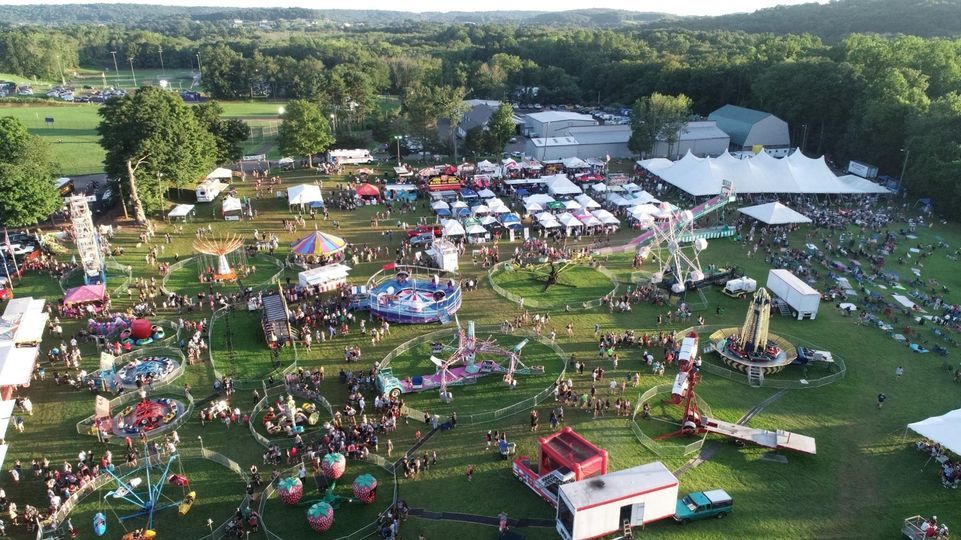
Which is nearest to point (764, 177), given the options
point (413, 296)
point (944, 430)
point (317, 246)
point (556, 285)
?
point (556, 285)

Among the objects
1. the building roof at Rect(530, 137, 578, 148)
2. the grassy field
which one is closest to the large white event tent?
the building roof at Rect(530, 137, 578, 148)

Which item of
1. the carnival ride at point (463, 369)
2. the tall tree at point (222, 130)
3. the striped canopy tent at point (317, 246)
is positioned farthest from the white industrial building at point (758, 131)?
the tall tree at point (222, 130)

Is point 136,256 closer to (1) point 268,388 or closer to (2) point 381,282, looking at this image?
(2) point 381,282

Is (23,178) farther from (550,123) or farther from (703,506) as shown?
(550,123)

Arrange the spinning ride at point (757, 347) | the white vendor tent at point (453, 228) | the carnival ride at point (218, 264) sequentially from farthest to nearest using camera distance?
the white vendor tent at point (453, 228) → the carnival ride at point (218, 264) → the spinning ride at point (757, 347)

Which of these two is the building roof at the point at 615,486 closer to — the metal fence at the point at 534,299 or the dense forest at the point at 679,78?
the metal fence at the point at 534,299

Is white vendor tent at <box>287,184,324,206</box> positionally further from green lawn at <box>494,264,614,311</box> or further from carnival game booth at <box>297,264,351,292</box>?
green lawn at <box>494,264,614,311</box>
